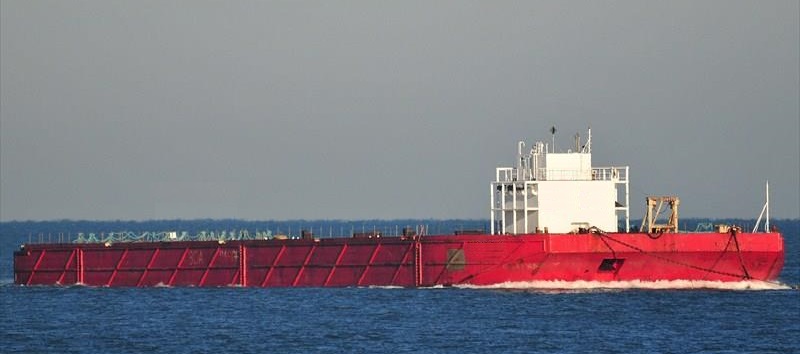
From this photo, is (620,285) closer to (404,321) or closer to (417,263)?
(417,263)

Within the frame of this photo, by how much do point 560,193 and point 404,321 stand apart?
41.2 ft

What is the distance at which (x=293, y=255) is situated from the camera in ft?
241

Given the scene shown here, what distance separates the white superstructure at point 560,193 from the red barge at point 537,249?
4 centimetres

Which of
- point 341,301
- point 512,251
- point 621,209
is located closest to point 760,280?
point 621,209

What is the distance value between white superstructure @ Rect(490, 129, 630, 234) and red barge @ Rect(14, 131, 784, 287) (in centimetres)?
4

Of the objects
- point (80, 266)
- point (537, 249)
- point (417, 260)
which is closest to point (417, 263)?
point (417, 260)

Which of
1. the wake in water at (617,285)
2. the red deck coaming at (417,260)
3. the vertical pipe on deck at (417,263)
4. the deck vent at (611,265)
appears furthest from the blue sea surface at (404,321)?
the vertical pipe on deck at (417,263)

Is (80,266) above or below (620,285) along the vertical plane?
→ above

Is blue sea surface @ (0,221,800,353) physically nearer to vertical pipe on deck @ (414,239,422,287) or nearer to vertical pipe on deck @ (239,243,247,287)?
vertical pipe on deck @ (239,243,247,287)

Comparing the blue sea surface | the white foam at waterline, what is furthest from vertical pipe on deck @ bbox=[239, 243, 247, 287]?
the white foam at waterline

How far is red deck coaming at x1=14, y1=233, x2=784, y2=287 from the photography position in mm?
66375

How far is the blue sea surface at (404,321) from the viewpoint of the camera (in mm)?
53219

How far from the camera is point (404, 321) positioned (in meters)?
59.3

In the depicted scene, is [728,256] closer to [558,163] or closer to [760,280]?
[760,280]
